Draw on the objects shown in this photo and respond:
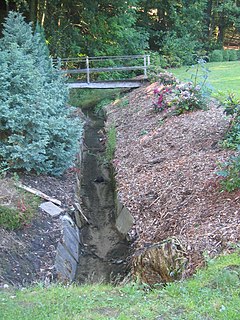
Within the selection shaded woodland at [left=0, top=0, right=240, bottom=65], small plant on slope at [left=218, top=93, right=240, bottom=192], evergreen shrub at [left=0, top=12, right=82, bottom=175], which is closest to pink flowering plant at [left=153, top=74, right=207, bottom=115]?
small plant on slope at [left=218, top=93, right=240, bottom=192]

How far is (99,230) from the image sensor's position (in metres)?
7.84

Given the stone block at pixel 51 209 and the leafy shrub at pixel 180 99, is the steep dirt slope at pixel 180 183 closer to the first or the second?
the leafy shrub at pixel 180 99

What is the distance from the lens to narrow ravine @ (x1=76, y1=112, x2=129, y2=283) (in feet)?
21.1

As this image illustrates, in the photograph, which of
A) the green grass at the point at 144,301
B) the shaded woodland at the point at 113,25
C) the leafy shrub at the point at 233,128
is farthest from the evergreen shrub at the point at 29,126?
the shaded woodland at the point at 113,25

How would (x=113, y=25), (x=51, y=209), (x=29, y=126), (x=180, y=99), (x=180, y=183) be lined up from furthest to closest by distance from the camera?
(x=113, y=25)
(x=180, y=99)
(x=29, y=126)
(x=180, y=183)
(x=51, y=209)

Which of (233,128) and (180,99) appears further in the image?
(180,99)

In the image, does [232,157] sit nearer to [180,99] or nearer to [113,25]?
[180,99]

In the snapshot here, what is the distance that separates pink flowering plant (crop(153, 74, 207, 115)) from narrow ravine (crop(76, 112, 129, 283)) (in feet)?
7.88

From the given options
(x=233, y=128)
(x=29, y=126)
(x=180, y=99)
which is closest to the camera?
(x=233, y=128)

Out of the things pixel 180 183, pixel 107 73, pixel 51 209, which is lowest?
pixel 51 209

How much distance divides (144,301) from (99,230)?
4024mm

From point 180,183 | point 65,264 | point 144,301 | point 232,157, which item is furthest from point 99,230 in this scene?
point 144,301

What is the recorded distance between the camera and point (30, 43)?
11852 mm

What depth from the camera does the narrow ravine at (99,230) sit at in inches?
253
